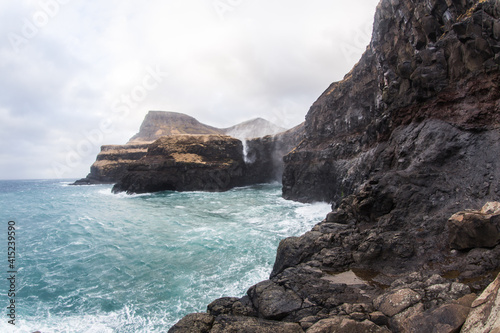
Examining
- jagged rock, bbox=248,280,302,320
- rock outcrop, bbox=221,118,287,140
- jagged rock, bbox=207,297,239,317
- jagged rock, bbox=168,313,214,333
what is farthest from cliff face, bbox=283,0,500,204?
rock outcrop, bbox=221,118,287,140

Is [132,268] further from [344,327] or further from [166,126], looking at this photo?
[166,126]

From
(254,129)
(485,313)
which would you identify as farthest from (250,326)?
(254,129)

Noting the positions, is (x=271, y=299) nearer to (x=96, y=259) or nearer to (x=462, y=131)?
(x=462, y=131)

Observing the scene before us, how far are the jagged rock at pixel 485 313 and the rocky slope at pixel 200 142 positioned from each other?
57.4 m

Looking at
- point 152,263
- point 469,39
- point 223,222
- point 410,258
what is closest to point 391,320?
point 410,258

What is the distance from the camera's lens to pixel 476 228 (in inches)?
278

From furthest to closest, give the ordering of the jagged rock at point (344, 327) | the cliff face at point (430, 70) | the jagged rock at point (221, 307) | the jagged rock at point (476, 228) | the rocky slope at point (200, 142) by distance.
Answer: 1. the rocky slope at point (200, 142)
2. the cliff face at point (430, 70)
3. the jagged rock at point (476, 228)
4. the jagged rock at point (221, 307)
5. the jagged rock at point (344, 327)

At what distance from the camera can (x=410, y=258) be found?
27.8 feet

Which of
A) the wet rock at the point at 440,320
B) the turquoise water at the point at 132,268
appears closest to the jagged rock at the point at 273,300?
the wet rock at the point at 440,320

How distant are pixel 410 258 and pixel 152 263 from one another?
496 inches

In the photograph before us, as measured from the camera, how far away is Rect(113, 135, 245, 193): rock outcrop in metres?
55.2

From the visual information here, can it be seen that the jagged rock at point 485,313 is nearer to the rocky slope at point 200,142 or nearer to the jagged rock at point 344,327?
the jagged rock at point 344,327

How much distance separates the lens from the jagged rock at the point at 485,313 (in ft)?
12.1

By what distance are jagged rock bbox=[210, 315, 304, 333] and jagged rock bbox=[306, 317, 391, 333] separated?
43cm
